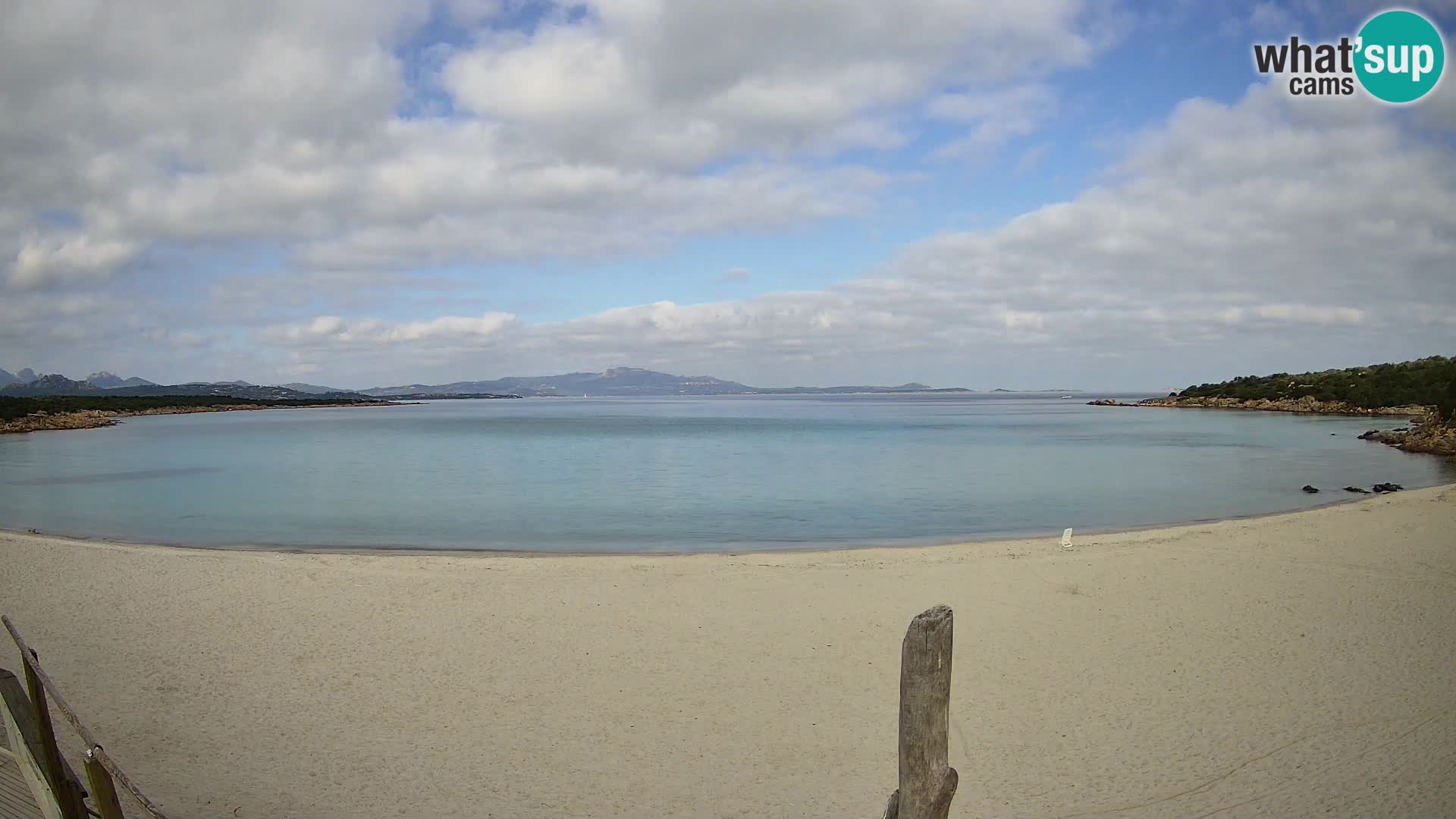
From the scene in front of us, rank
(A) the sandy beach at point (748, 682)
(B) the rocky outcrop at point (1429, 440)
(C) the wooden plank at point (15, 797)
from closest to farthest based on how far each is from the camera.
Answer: (C) the wooden plank at point (15, 797), (A) the sandy beach at point (748, 682), (B) the rocky outcrop at point (1429, 440)

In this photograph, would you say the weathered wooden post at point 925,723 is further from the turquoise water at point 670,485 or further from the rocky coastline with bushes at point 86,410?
the rocky coastline with bushes at point 86,410

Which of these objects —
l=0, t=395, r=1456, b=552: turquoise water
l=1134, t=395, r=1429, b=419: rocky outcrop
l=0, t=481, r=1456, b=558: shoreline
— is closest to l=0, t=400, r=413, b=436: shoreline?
l=0, t=395, r=1456, b=552: turquoise water

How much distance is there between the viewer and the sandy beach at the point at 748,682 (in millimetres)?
5012

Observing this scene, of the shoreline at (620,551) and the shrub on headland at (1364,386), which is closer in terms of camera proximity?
the shoreline at (620,551)

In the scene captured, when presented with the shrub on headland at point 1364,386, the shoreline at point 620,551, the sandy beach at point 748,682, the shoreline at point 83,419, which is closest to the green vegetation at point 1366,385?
the shrub on headland at point 1364,386

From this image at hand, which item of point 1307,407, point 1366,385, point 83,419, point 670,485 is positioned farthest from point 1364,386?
point 83,419

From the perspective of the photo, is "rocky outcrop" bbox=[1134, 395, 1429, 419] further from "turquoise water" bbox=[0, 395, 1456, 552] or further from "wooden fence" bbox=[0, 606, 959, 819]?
"wooden fence" bbox=[0, 606, 959, 819]

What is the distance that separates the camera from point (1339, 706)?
600 cm

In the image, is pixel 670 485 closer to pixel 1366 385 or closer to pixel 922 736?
pixel 922 736

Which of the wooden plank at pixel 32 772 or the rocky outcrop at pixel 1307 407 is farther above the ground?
the rocky outcrop at pixel 1307 407

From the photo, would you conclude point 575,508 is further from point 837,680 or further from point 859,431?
point 859,431

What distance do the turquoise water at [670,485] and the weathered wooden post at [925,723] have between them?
11.4 metres

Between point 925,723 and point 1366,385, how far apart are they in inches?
2949

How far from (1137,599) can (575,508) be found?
14.2m
